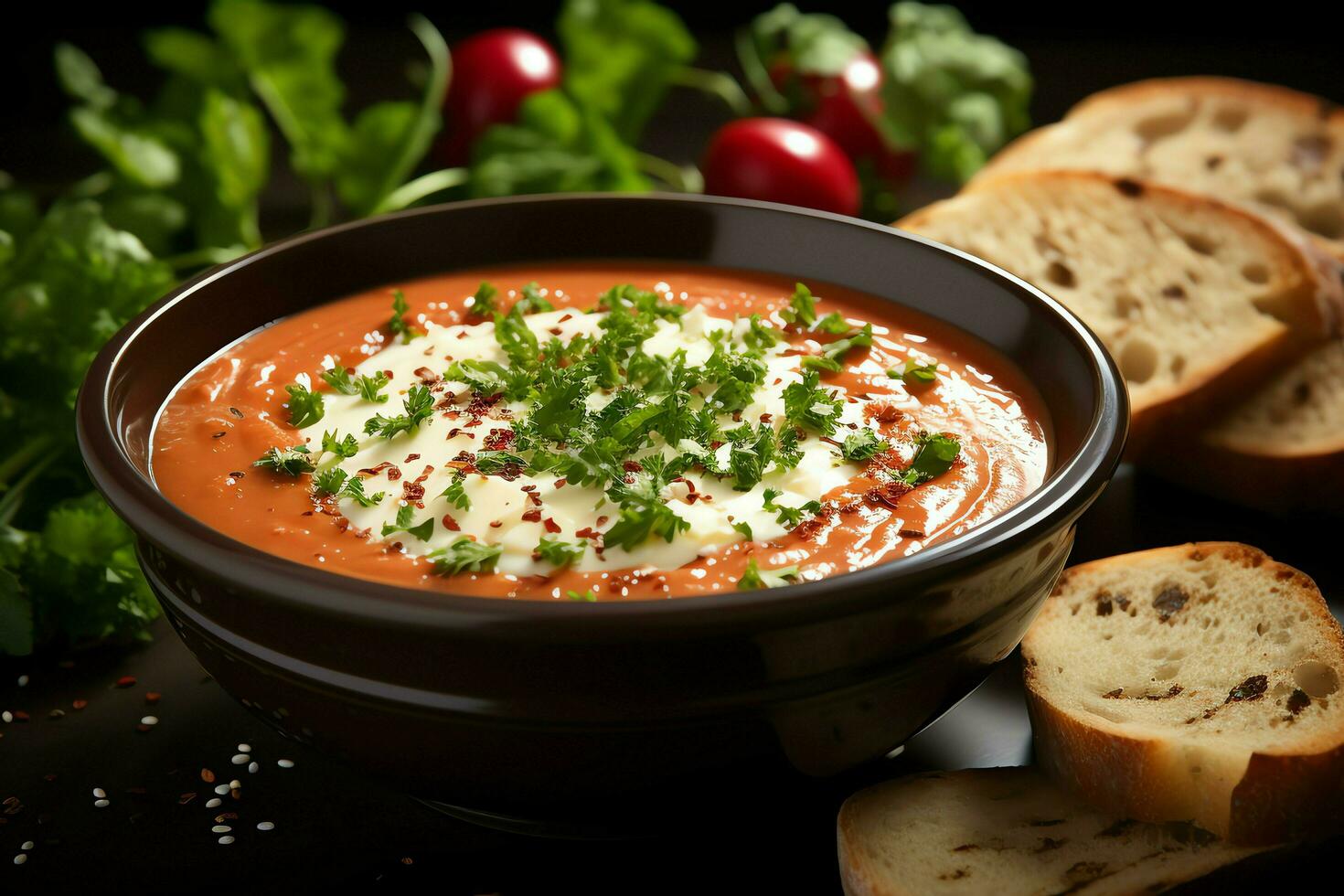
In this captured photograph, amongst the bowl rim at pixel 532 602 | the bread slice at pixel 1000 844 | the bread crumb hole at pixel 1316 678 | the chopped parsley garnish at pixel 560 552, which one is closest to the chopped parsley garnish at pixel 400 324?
the bowl rim at pixel 532 602

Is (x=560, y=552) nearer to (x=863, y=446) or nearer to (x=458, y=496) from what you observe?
(x=458, y=496)

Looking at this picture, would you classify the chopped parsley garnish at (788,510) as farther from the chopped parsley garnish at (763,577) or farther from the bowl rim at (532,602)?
the bowl rim at (532,602)

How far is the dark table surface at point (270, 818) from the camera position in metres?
2.51

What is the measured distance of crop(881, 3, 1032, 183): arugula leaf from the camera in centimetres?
533

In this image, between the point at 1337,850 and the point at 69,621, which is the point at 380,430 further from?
the point at 1337,850

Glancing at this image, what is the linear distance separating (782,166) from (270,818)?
315 cm

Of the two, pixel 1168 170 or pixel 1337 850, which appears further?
pixel 1168 170

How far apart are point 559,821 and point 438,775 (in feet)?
0.86

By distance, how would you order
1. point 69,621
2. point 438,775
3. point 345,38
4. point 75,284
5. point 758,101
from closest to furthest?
1. point 438,775
2. point 69,621
3. point 75,284
4. point 758,101
5. point 345,38

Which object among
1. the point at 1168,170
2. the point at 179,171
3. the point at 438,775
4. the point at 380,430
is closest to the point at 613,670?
the point at 438,775

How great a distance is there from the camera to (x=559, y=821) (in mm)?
2484

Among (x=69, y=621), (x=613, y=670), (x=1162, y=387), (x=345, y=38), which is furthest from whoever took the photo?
(x=345, y=38)

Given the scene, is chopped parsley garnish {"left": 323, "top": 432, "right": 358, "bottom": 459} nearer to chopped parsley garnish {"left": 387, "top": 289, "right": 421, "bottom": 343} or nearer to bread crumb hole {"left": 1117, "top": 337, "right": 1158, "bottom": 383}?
chopped parsley garnish {"left": 387, "top": 289, "right": 421, "bottom": 343}

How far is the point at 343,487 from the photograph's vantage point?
269 centimetres
